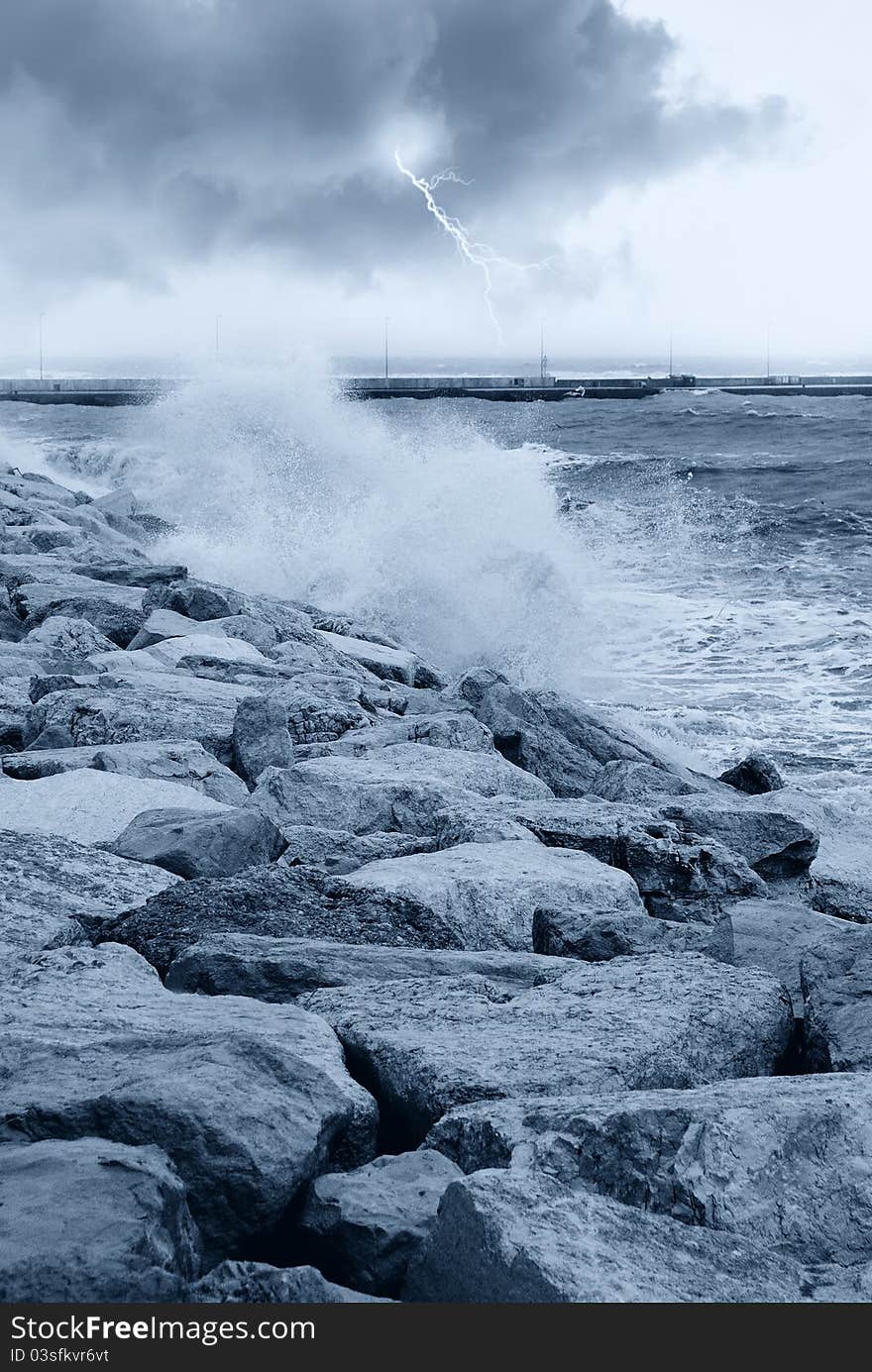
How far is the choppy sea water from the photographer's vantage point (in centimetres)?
791

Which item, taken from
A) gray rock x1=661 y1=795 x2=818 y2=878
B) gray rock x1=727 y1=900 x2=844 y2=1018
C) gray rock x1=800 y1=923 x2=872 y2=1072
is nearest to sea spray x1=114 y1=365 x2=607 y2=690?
gray rock x1=661 y1=795 x2=818 y2=878

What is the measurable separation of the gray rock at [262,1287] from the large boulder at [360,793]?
1925mm

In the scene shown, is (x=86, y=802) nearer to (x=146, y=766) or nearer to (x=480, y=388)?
(x=146, y=766)

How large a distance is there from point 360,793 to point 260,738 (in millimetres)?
642

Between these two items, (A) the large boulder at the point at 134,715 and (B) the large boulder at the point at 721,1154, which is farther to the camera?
(A) the large boulder at the point at 134,715

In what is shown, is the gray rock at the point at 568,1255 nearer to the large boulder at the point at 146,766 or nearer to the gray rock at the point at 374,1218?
the gray rock at the point at 374,1218

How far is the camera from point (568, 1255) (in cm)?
140

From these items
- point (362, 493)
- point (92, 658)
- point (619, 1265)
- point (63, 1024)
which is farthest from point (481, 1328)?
point (362, 493)

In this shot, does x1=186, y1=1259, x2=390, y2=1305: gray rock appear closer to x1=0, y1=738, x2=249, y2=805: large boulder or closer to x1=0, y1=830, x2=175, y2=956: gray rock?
x1=0, y1=830, x2=175, y2=956: gray rock

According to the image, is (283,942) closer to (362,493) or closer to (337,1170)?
(337,1170)

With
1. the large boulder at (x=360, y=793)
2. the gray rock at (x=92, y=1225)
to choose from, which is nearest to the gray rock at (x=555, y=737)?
the large boulder at (x=360, y=793)

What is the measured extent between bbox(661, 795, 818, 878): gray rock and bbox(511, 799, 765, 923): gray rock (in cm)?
22

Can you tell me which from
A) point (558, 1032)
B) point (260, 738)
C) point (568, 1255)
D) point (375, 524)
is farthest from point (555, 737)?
point (375, 524)

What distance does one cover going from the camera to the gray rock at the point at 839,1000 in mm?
2047
